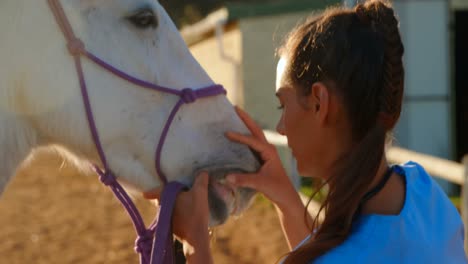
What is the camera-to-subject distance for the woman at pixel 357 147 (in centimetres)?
153

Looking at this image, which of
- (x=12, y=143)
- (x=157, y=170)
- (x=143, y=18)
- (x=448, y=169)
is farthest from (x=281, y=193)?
(x=448, y=169)

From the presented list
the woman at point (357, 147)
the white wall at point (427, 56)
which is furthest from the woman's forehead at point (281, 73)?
the white wall at point (427, 56)

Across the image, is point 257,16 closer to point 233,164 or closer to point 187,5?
point 233,164

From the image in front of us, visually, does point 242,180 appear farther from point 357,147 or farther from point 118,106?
point 357,147

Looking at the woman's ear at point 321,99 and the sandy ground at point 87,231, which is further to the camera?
the sandy ground at point 87,231

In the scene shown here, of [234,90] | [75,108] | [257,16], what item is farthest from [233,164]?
[234,90]

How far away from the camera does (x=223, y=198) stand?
2.21 meters

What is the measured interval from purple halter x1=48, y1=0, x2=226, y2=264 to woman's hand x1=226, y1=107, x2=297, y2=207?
154 millimetres

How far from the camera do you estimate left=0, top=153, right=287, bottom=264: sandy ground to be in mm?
6484

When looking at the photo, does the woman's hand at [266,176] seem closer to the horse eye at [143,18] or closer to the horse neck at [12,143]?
the horse eye at [143,18]

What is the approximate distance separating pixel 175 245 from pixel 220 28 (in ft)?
34.8

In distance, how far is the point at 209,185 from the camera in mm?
2225

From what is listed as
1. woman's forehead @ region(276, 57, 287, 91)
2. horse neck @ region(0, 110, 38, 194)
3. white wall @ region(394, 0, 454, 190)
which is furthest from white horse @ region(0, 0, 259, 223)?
white wall @ region(394, 0, 454, 190)

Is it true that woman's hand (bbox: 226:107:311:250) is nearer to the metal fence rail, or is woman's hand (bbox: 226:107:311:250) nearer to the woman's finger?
the woman's finger
